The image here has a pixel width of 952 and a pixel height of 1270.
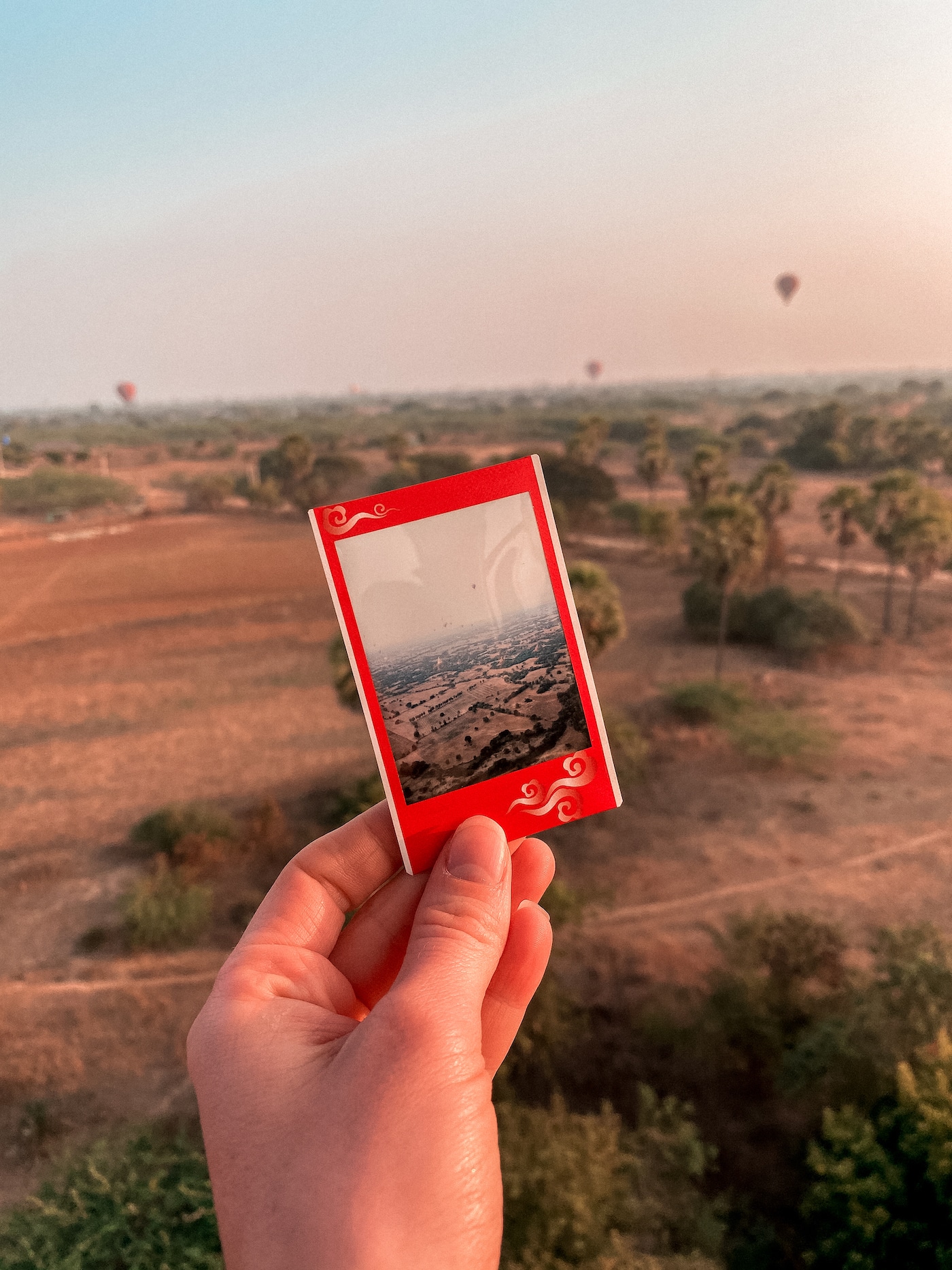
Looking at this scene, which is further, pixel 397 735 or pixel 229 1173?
pixel 397 735

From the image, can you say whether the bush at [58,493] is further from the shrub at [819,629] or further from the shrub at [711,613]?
the shrub at [819,629]

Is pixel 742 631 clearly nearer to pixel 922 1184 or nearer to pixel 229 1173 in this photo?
pixel 922 1184

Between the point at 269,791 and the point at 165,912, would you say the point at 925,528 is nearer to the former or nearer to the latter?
the point at 269,791

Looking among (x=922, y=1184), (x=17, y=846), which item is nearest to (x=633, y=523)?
(x=17, y=846)

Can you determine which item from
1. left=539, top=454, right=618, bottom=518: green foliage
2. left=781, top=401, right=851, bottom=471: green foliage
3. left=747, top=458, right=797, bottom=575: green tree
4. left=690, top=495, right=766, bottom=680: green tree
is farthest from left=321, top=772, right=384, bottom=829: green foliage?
left=781, top=401, right=851, bottom=471: green foliage

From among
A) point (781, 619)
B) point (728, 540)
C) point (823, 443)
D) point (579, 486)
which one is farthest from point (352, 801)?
point (823, 443)

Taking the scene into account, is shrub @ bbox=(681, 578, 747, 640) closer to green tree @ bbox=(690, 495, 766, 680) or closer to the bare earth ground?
the bare earth ground
